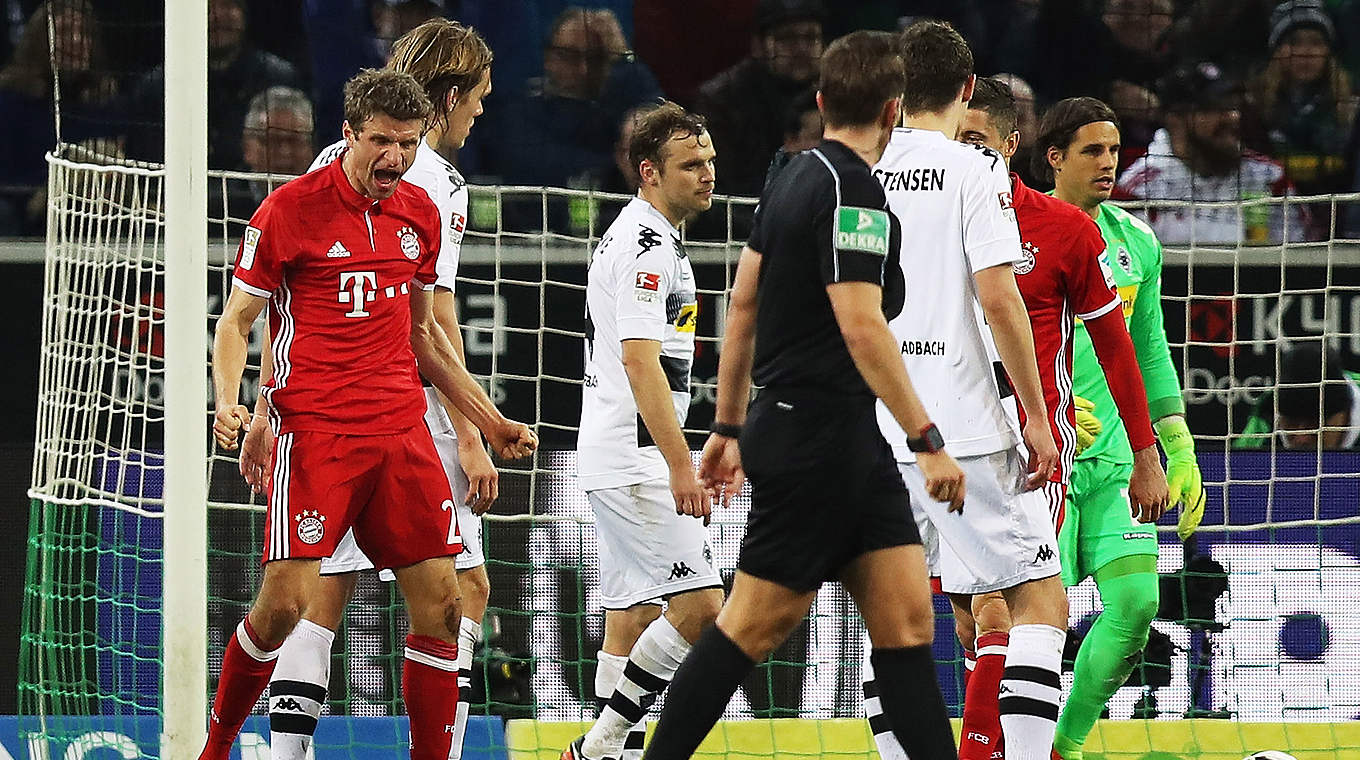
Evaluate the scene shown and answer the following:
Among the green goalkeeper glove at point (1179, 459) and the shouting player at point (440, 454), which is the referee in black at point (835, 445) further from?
the green goalkeeper glove at point (1179, 459)

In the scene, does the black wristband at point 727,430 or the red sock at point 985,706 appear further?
the red sock at point 985,706

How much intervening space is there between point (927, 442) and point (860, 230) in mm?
447

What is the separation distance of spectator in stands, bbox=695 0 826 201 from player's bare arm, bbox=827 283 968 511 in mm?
4103

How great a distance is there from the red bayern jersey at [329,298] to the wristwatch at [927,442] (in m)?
1.48

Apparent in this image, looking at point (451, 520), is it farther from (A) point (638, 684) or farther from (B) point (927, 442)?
(B) point (927, 442)

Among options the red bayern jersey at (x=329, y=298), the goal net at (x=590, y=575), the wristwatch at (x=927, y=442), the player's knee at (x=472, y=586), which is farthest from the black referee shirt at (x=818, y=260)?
the goal net at (x=590, y=575)

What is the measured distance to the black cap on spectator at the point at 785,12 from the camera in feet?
26.7

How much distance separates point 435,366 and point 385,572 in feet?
2.10

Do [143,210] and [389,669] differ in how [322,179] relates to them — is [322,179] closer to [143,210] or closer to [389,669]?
[143,210]

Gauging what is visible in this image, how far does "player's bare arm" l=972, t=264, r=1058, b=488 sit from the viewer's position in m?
4.53

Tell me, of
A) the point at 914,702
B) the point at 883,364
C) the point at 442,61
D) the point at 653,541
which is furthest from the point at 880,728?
the point at 442,61

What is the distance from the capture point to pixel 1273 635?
6.81 m

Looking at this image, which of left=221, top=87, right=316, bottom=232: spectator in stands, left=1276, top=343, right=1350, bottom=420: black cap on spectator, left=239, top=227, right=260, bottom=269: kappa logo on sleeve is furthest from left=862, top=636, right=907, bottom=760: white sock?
left=221, top=87, right=316, bottom=232: spectator in stands

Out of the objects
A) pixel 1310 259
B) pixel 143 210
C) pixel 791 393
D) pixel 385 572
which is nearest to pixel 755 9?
pixel 1310 259
